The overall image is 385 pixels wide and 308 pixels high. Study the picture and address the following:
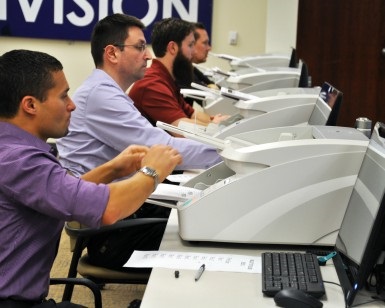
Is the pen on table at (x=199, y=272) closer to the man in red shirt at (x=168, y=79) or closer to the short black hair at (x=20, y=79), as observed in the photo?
the short black hair at (x=20, y=79)

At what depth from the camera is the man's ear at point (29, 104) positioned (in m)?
1.49

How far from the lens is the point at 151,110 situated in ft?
11.0

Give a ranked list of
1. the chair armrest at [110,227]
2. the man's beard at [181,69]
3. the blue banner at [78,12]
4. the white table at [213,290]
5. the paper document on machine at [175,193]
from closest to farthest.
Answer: the white table at [213,290]
the paper document on machine at [175,193]
the chair armrest at [110,227]
the man's beard at [181,69]
the blue banner at [78,12]

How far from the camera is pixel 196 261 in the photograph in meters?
1.57

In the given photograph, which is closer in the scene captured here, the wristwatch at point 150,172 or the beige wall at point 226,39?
the wristwatch at point 150,172

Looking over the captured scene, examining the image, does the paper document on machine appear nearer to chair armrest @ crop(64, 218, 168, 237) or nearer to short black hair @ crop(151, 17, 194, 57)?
chair armrest @ crop(64, 218, 168, 237)

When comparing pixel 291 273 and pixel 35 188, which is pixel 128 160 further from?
pixel 291 273

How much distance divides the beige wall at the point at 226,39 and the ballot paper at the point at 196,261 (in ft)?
14.3

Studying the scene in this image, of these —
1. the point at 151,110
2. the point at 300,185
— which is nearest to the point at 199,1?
the point at 151,110

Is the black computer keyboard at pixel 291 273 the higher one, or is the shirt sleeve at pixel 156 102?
the black computer keyboard at pixel 291 273

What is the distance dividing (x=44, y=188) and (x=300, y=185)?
2.16 feet

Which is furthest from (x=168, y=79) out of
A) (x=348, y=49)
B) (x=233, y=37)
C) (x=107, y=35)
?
(x=233, y=37)

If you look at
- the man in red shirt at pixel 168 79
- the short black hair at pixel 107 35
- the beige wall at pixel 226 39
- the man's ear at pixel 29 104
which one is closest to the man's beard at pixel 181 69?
the man in red shirt at pixel 168 79

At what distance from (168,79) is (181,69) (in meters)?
0.25
